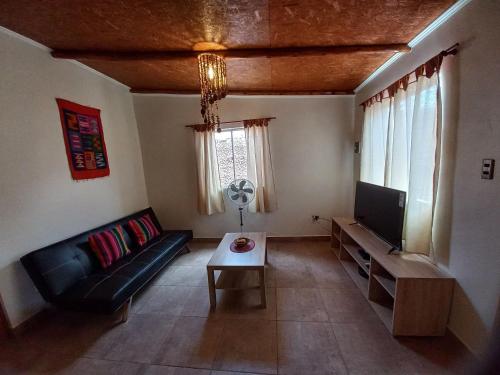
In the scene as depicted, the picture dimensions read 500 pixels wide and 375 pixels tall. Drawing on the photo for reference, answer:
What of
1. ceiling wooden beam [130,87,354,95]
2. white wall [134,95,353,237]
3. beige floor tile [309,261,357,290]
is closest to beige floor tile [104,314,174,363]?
beige floor tile [309,261,357,290]

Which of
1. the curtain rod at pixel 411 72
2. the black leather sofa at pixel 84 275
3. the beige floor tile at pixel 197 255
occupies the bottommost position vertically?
the beige floor tile at pixel 197 255

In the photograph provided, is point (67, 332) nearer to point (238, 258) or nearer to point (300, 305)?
point (238, 258)

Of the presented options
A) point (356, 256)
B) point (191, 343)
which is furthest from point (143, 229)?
point (356, 256)

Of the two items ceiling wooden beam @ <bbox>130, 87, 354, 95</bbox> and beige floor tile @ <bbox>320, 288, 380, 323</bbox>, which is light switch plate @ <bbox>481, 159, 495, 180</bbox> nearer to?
beige floor tile @ <bbox>320, 288, 380, 323</bbox>

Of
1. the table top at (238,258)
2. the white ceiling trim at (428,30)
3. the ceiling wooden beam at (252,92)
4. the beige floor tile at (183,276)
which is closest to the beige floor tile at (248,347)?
the table top at (238,258)

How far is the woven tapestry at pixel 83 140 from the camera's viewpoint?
2187 millimetres

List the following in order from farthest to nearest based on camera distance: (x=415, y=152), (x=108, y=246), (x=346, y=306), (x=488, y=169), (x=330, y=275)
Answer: (x=330, y=275) < (x=108, y=246) < (x=346, y=306) < (x=415, y=152) < (x=488, y=169)

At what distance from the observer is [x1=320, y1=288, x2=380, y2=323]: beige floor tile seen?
180 cm

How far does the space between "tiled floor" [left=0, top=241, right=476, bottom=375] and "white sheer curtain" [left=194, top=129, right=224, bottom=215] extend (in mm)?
1458

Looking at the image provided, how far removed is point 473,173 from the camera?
53.9 inches

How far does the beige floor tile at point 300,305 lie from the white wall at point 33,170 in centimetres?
237

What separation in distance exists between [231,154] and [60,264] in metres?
2.50

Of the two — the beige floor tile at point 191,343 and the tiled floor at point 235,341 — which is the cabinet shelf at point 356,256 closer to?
the tiled floor at point 235,341

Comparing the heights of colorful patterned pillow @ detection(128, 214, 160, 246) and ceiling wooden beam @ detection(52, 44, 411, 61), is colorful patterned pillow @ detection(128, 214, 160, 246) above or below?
below
